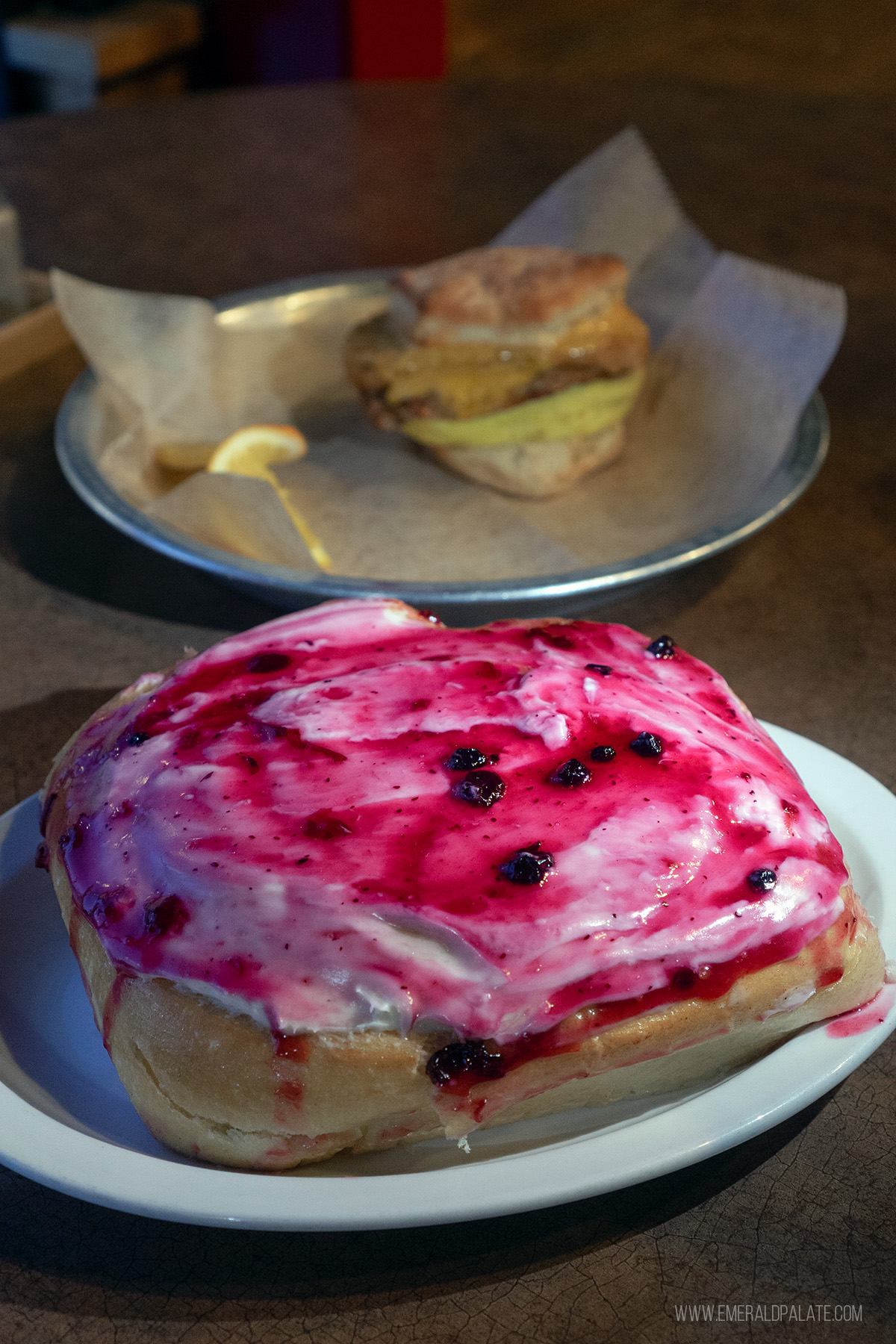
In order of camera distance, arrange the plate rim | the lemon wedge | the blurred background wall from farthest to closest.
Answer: the blurred background wall
the lemon wedge
the plate rim

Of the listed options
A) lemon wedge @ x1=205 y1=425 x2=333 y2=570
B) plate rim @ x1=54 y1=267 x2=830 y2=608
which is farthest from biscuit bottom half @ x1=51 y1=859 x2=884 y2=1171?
lemon wedge @ x1=205 y1=425 x2=333 y2=570

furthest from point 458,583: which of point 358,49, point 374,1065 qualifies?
point 358,49

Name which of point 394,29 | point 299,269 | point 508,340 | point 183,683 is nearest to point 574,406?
point 508,340

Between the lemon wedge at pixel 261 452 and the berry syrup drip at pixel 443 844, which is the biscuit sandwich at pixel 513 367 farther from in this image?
the berry syrup drip at pixel 443 844

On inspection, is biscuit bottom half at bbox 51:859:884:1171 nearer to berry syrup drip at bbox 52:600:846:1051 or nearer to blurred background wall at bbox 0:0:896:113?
berry syrup drip at bbox 52:600:846:1051

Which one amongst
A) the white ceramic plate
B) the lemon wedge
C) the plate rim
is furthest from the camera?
the lemon wedge

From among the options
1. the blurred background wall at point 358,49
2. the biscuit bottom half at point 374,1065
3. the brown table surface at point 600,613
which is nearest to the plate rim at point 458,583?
the brown table surface at point 600,613

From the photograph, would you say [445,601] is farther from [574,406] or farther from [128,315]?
[128,315]
